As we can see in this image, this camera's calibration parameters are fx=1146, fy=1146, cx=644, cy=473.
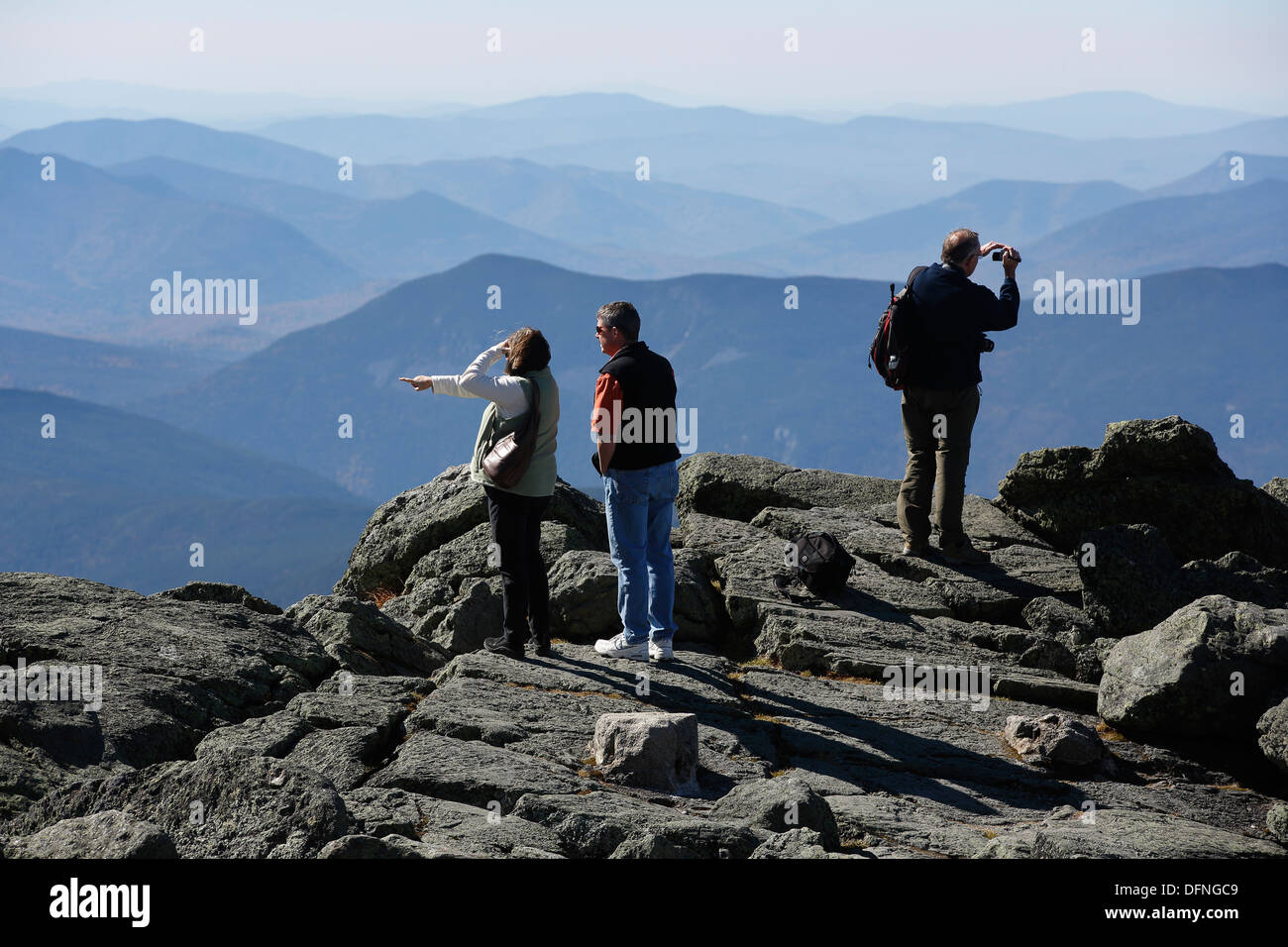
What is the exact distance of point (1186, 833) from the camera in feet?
21.7

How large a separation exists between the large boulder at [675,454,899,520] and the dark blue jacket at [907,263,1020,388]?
3613 millimetres

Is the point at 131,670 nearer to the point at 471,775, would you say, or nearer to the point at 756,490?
the point at 471,775

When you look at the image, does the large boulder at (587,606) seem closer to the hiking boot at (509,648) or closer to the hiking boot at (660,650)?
the hiking boot at (660,650)

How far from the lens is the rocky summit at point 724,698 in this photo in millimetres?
5711

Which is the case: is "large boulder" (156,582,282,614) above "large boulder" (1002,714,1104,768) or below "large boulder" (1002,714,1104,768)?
above

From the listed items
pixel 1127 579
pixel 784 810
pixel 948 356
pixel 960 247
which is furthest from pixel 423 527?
pixel 784 810

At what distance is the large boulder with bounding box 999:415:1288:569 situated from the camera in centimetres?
1223

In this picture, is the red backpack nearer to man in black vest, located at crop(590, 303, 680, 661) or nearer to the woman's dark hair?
man in black vest, located at crop(590, 303, 680, 661)

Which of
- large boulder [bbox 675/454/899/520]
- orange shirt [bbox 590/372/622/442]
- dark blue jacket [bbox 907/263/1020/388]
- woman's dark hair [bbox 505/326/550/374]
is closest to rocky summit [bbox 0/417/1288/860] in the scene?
large boulder [bbox 675/454/899/520]

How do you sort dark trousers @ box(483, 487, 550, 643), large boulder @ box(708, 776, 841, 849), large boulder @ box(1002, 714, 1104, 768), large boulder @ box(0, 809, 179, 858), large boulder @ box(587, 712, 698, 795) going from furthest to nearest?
dark trousers @ box(483, 487, 550, 643) < large boulder @ box(1002, 714, 1104, 768) < large boulder @ box(587, 712, 698, 795) < large boulder @ box(708, 776, 841, 849) < large boulder @ box(0, 809, 179, 858)

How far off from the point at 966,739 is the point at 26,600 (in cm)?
738

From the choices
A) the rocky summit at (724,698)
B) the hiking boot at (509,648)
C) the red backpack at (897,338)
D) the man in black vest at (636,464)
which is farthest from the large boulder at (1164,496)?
the hiking boot at (509,648)

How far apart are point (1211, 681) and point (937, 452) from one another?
3.34 m
